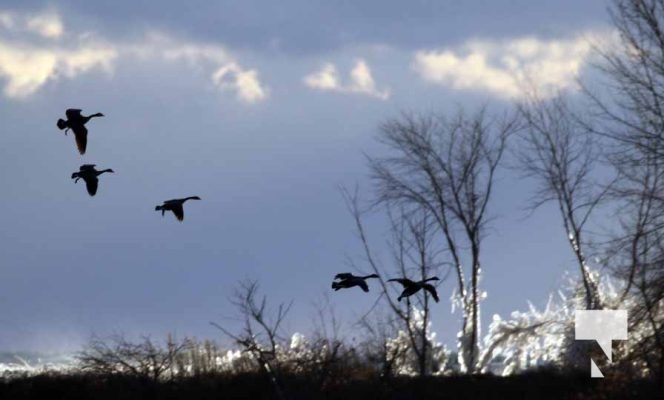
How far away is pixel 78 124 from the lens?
857cm

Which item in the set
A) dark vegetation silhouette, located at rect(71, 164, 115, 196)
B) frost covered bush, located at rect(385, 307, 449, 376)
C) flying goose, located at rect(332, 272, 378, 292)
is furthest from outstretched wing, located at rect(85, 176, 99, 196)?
frost covered bush, located at rect(385, 307, 449, 376)

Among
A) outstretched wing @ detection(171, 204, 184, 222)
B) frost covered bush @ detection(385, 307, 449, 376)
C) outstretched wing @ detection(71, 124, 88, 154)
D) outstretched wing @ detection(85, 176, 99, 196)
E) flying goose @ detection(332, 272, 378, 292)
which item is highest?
frost covered bush @ detection(385, 307, 449, 376)

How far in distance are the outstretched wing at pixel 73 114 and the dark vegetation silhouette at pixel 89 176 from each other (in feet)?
1.39

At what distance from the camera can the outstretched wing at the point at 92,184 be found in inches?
344

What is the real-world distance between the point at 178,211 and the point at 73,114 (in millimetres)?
1039

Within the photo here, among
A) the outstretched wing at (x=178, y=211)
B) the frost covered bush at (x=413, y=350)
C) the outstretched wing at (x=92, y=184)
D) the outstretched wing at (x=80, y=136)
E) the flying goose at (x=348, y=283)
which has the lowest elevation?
the flying goose at (x=348, y=283)

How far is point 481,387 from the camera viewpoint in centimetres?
2111

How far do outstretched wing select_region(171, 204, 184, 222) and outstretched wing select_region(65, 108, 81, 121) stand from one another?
0.98 meters

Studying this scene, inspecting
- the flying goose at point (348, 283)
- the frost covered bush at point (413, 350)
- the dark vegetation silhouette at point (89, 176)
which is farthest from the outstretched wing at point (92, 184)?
the frost covered bush at point (413, 350)

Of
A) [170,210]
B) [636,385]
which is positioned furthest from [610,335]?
[170,210]

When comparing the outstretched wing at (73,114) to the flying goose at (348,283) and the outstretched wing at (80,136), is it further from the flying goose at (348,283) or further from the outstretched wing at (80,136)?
the flying goose at (348,283)

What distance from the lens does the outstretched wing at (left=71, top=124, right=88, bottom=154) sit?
8.32 metres

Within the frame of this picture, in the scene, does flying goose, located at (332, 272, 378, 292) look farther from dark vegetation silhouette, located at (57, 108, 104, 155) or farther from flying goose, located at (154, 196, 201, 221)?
dark vegetation silhouette, located at (57, 108, 104, 155)

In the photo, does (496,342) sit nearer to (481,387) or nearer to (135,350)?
(481,387)
